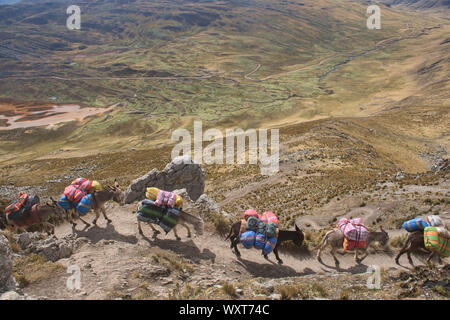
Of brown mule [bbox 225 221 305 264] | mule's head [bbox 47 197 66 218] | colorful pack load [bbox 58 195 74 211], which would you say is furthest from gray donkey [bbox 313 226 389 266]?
mule's head [bbox 47 197 66 218]

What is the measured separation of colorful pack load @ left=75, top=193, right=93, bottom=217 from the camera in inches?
504

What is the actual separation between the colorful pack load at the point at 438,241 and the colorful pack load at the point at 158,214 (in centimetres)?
1097

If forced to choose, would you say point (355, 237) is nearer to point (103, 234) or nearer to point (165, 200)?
point (165, 200)

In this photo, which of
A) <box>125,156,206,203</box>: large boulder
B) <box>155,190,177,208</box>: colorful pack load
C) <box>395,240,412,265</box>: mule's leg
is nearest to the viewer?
<box>395,240,412,265</box>: mule's leg

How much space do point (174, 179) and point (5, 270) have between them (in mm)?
16430

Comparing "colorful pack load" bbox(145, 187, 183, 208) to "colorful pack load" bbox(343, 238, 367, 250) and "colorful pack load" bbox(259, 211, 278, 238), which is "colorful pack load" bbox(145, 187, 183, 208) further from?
"colorful pack load" bbox(343, 238, 367, 250)

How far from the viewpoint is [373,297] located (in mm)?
8094

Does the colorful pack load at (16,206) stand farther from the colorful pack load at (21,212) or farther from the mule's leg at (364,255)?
the mule's leg at (364,255)

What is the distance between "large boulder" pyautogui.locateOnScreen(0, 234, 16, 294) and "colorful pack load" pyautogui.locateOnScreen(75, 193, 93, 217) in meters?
4.60

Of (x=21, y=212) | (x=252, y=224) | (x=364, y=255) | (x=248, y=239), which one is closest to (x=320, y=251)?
(x=364, y=255)

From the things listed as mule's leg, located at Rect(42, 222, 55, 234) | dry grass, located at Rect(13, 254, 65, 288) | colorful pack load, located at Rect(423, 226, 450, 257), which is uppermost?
colorful pack load, located at Rect(423, 226, 450, 257)

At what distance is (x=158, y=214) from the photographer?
1186 cm

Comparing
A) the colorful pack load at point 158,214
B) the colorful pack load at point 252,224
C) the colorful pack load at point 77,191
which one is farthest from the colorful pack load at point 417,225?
the colorful pack load at point 77,191
